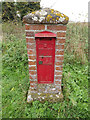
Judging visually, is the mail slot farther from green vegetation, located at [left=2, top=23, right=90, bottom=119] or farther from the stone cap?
green vegetation, located at [left=2, top=23, right=90, bottom=119]

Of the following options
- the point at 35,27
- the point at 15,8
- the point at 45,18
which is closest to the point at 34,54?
the point at 35,27

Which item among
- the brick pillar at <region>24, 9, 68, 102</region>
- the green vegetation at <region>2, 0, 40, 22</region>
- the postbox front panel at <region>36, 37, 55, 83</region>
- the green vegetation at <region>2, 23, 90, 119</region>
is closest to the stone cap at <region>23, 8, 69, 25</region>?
the brick pillar at <region>24, 9, 68, 102</region>

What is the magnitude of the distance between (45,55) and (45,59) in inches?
3.8

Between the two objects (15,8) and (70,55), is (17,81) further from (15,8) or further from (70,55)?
(15,8)

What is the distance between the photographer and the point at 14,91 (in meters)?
2.58

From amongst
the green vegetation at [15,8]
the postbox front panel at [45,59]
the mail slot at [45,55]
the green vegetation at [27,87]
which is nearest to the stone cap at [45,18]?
the mail slot at [45,55]

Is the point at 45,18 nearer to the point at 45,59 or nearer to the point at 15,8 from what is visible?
the point at 45,59

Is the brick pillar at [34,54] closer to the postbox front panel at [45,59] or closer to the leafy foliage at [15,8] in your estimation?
the postbox front panel at [45,59]

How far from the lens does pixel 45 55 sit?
6.27 ft

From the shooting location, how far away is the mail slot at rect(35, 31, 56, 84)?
1.74 metres

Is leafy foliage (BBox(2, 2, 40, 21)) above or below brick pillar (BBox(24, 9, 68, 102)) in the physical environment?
above

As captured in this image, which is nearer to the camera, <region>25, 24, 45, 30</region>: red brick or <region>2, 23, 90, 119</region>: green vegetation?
<region>25, 24, 45, 30</region>: red brick

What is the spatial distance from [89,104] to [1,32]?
4931 mm

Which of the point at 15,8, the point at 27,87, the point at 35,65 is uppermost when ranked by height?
the point at 15,8
